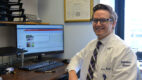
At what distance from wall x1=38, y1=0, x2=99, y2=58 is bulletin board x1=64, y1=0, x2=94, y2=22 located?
62 millimetres

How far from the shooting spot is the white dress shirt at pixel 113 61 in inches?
45.9

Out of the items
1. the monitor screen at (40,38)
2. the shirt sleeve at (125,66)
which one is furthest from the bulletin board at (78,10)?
the shirt sleeve at (125,66)

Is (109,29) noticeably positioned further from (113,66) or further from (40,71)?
(40,71)

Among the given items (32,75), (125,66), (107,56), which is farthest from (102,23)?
(32,75)

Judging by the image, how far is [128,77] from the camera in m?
1.15

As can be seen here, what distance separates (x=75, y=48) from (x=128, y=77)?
1.21 m

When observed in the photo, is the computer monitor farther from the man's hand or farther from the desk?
the man's hand

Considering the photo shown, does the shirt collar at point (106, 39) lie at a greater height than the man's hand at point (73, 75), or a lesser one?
greater

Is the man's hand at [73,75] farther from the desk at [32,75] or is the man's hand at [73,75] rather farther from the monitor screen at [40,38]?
the monitor screen at [40,38]

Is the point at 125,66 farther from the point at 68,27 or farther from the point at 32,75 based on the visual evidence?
the point at 68,27

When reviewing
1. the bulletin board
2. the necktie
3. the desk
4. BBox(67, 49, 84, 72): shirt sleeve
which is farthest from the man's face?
the bulletin board

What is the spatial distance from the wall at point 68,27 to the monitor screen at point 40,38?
3.9 inches

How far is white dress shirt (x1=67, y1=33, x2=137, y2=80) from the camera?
1.17m

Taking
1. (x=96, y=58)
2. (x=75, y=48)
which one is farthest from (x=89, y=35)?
(x=96, y=58)
